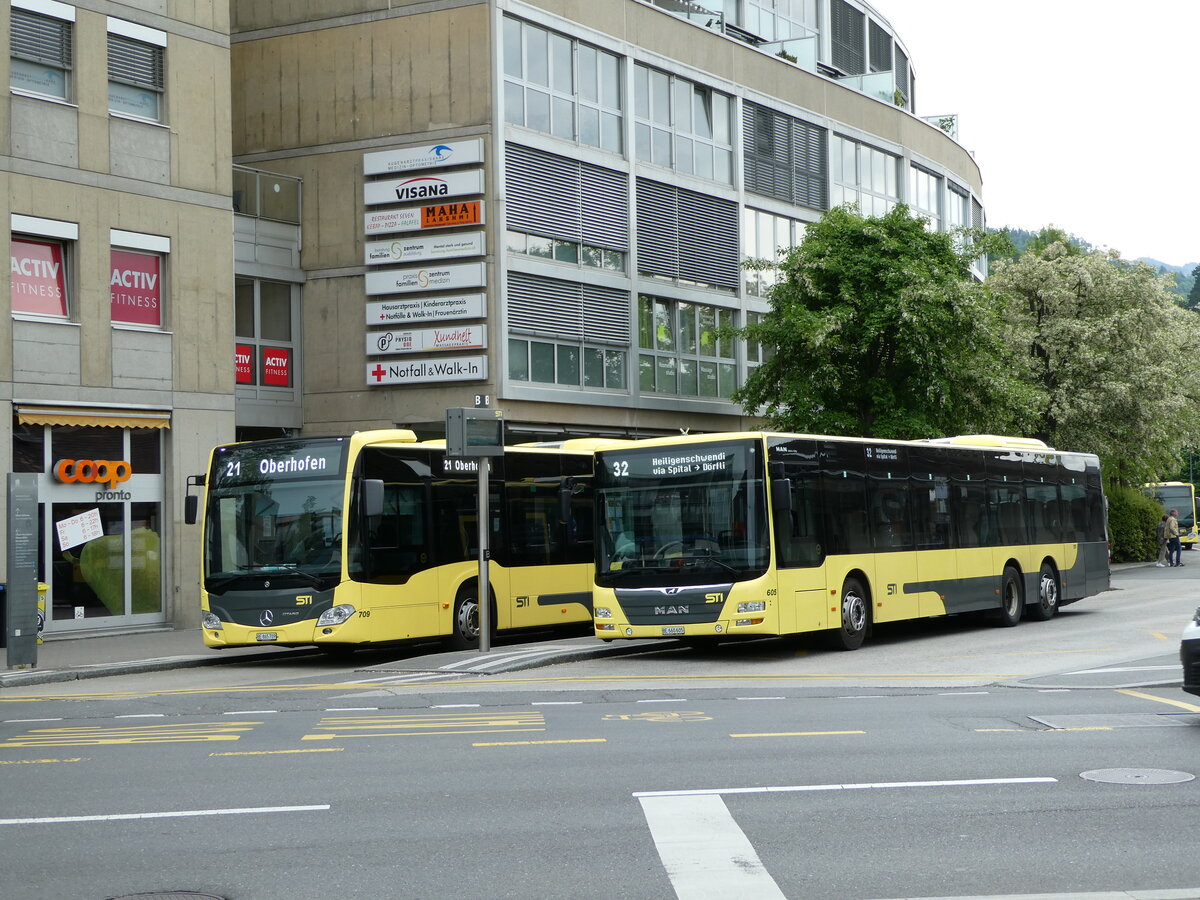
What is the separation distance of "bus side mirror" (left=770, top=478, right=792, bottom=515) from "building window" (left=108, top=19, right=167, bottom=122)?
13.7m

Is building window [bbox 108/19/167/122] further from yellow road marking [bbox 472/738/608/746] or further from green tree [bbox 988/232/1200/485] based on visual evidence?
green tree [bbox 988/232/1200/485]

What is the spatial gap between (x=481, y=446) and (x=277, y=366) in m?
13.8

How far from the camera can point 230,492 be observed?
19578mm

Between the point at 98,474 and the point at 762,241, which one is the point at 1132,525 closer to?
the point at 762,241

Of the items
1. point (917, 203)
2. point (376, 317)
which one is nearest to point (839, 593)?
point (376, 317)

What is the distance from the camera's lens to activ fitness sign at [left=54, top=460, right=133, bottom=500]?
79.0ft

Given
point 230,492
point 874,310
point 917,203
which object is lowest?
point 230,492

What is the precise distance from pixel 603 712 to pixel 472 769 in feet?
11.9

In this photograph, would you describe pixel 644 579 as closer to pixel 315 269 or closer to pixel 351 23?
pixel 315 269

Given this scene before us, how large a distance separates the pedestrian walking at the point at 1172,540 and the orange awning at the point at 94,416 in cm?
3263

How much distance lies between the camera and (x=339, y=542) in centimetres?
1895

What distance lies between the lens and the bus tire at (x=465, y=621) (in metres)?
20.8

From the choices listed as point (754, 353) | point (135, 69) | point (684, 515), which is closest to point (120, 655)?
point (684, 515)

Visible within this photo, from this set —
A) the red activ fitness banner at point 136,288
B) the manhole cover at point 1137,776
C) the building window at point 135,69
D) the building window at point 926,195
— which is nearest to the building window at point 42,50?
the building window at point 135,69
